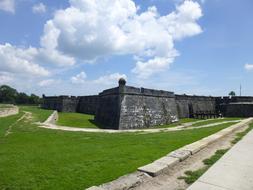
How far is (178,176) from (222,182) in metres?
0.72

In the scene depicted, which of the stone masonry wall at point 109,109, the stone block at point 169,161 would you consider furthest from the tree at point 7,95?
the stone block at point 169,161

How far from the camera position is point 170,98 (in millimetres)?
24109

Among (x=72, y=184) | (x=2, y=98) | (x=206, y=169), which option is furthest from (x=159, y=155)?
(x=2, y=98)

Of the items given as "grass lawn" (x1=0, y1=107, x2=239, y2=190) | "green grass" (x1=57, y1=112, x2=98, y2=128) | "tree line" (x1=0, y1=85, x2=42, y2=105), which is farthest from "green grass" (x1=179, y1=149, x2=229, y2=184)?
"tree line" (x1=0, y1=85, x2=42, y2=105)

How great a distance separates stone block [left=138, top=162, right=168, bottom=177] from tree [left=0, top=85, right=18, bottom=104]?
65.3 m

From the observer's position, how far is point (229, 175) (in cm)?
408

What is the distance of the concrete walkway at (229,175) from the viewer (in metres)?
3.58

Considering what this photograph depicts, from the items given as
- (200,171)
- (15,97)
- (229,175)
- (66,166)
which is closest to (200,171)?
(200,171)

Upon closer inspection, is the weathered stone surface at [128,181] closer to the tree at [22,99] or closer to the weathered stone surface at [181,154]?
the weathered stone surface at [181,154]

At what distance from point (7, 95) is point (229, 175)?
226 feet

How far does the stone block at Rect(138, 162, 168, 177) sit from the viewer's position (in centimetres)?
412

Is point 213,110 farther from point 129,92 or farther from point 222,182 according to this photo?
point 222,182

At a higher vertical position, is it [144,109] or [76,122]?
[144,109]

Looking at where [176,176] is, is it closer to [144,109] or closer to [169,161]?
[169,161]
